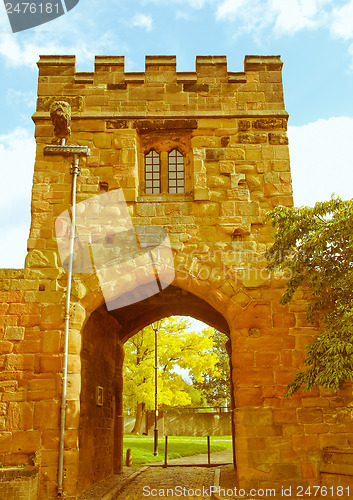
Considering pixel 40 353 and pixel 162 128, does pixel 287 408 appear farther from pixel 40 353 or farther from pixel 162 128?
pixel 162 128

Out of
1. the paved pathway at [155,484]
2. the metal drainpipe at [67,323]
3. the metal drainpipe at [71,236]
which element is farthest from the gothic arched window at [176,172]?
the paved pathway at [155,484]

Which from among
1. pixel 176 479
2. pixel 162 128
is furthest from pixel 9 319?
pixel 176 479

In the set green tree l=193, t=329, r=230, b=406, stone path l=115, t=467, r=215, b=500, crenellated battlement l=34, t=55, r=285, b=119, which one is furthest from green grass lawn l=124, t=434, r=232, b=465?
green tree l=193, t=329, r=230, b=406

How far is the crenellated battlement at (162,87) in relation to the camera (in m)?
9.80

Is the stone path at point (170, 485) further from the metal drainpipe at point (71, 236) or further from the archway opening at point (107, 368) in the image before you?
the metal drainpipe at point (71, 236)

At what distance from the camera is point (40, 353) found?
8.25 meters

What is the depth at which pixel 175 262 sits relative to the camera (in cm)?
886

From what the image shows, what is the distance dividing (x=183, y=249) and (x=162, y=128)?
2397mm

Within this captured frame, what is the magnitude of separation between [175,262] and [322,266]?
2.45 metres

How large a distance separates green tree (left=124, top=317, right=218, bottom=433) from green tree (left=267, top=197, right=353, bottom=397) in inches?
503

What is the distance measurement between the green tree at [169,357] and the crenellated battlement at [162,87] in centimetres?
1233

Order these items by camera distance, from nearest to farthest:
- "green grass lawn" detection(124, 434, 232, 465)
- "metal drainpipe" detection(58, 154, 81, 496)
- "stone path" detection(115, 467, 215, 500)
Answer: "metal drainpipe" detection(58, 154, 81, 496) < "stone path" detection(115, 467, 215, 500) < "green grass lawn" detection(124, 434, 232, 465)

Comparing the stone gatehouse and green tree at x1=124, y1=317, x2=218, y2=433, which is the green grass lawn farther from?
the stone gatehouse

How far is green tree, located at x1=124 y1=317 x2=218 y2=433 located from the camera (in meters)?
20.1
